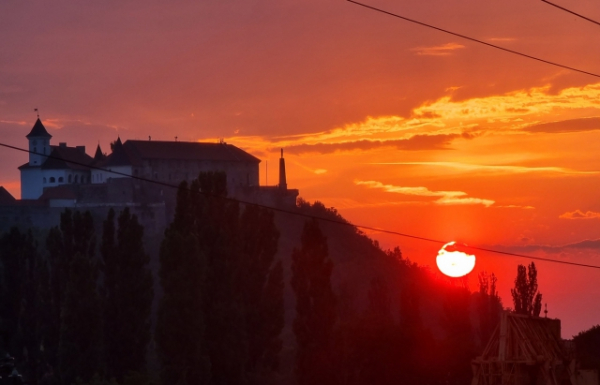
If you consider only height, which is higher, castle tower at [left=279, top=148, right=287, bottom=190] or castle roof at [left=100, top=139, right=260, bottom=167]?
castle roof at [left=100, top=139, right=260, bottom=167]

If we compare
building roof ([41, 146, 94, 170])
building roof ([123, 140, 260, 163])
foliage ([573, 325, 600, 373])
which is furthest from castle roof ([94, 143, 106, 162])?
foliage ([573, 325, 600, 373])

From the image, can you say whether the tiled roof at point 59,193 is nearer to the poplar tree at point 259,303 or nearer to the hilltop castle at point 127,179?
the hilltop castle at point 127,179

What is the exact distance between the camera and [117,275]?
40.4m

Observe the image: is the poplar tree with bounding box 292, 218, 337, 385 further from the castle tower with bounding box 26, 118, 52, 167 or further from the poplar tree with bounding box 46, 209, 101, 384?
the castle tower with bounding box 26, 118, 52, 167

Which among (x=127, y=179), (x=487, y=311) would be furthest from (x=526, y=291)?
(x=127, y=179)

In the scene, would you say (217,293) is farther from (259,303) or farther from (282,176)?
(282,176)

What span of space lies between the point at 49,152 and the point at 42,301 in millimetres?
49636

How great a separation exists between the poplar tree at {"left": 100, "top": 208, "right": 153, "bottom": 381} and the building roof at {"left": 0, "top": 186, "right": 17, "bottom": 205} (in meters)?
40.1

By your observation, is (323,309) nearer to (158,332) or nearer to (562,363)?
(158,332)

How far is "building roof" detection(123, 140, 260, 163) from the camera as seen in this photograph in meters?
87.6

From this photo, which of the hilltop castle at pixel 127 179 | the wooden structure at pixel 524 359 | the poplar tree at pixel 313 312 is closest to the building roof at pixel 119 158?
the hilltop castle at pixel 127 179

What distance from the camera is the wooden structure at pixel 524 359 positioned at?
68.2 ft

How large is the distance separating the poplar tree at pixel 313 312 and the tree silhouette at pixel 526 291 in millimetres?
7994

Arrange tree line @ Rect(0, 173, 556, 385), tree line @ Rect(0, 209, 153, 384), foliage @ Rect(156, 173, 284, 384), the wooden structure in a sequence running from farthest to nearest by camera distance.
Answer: tree line @ Rect(0, 209, 153, 384), tree line @ Rect(0, 173, 556, 385), foliage @ Rect(156, 173, 284, 384), the wooden structure
